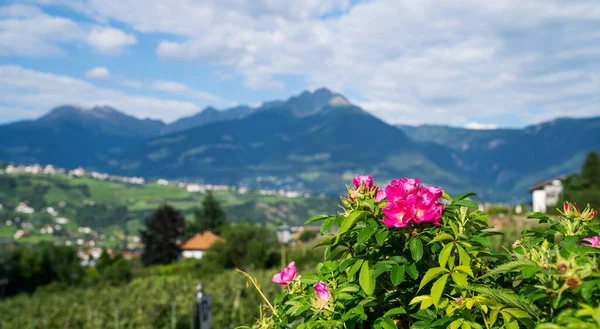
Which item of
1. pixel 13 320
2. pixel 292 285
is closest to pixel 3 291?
pixel 13 320

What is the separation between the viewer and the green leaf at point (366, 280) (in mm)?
1647

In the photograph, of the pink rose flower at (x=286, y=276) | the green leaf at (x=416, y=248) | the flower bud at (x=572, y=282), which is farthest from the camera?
the pink rose flower at (x=286, y=276)

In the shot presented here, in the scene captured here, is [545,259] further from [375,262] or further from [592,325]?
[375,262]

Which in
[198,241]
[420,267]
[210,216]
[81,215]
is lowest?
[81,215]

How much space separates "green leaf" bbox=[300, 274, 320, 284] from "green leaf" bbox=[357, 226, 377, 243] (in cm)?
30

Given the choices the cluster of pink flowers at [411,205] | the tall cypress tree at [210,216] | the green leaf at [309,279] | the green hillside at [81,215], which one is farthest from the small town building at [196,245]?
the cluster of pink flowers at [411,205]

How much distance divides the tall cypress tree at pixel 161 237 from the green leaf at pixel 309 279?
6298 cm

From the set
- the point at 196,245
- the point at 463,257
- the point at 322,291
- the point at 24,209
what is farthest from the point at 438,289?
the point at 24,209

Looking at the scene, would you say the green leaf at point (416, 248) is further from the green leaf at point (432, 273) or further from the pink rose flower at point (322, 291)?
the pink rose flower at point (322, 291)

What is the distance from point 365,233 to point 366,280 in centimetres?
16

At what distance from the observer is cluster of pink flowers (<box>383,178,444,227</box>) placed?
165 centimetres

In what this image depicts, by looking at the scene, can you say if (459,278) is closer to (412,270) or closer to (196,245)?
(412,270)

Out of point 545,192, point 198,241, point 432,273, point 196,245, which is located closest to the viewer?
point 432,273

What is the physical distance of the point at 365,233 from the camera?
5.35 feet
